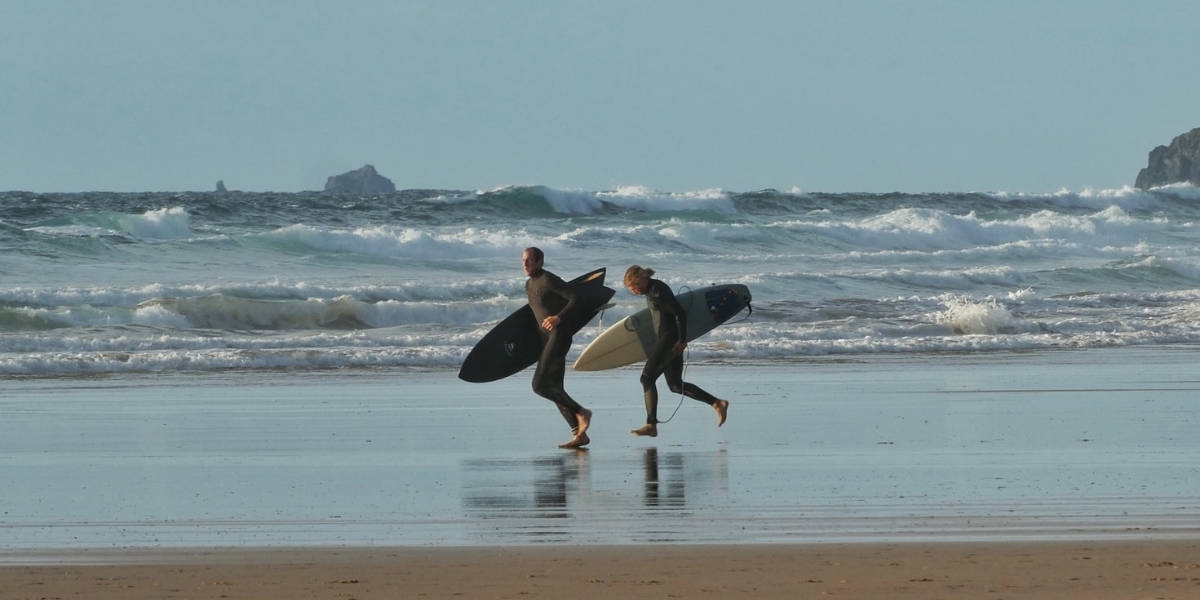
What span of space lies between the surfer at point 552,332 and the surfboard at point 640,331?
88.6 inches

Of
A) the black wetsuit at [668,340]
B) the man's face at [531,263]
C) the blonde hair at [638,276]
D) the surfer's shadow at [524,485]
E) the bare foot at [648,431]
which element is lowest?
the bare foot at [648,431]

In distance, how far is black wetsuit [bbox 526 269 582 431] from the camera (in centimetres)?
1059

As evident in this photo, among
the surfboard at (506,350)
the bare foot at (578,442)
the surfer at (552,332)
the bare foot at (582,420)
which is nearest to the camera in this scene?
the bare foot at (578,442)

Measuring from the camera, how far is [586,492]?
808 centimetres

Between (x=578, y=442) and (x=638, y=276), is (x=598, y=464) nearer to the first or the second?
(x=578, y=442)

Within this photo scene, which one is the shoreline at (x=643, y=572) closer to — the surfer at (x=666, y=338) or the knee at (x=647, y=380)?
the knee at (x=647, y=380)

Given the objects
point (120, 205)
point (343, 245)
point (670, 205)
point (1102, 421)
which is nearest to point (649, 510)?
point (1102, 421)

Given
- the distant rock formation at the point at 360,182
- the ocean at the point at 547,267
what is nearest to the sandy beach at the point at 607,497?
the ocean at the point at 547,267

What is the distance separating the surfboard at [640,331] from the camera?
13.4 meters

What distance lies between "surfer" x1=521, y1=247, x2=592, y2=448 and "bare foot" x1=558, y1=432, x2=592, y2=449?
17 centimetres

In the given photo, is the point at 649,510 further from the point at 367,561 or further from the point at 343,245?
the point at 343,245

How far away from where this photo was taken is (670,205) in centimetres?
5062

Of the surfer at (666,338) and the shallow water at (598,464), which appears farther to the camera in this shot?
the surfer at (666,338)

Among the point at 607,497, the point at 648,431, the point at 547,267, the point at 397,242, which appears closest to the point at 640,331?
the point at 648,431
